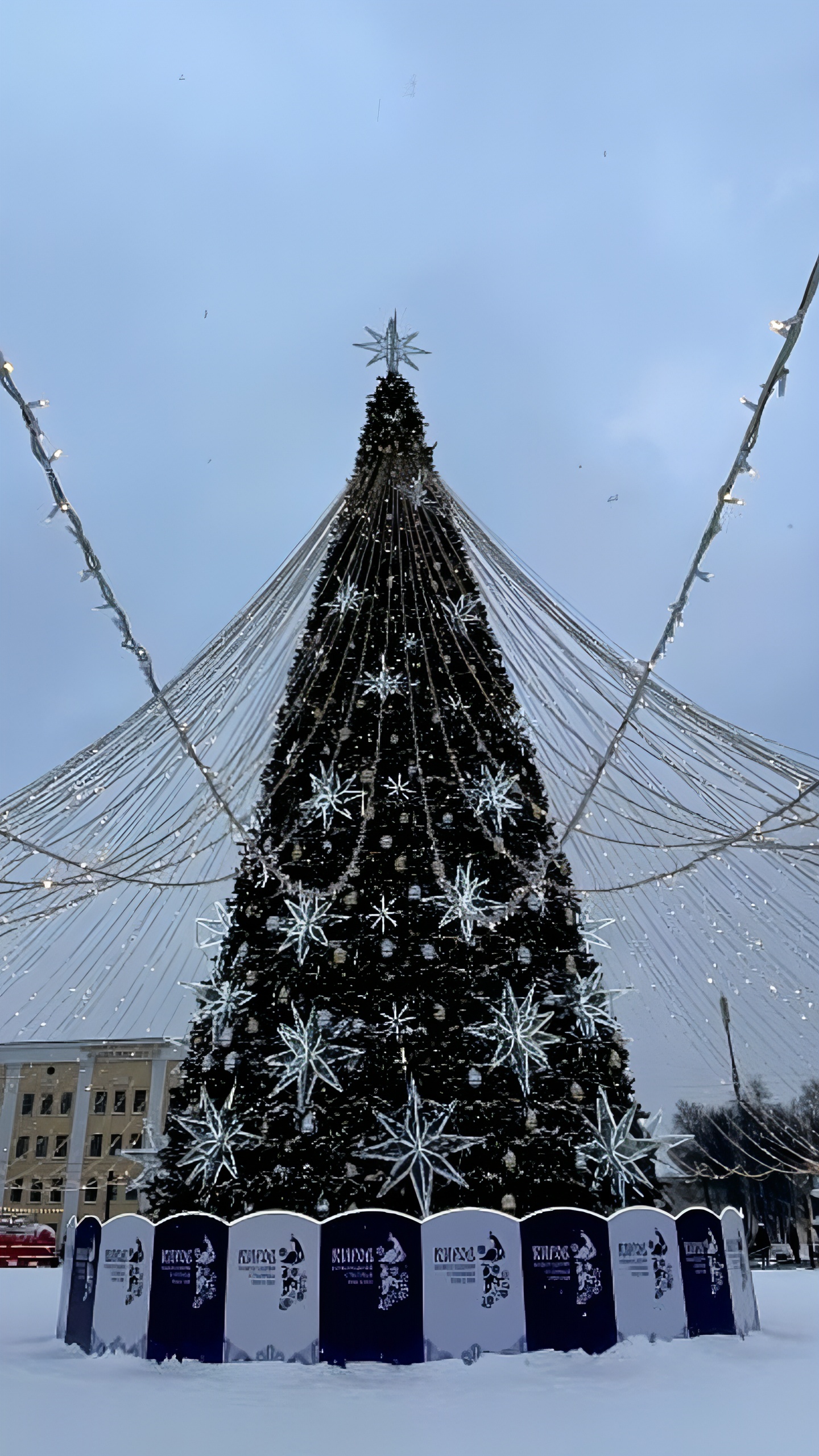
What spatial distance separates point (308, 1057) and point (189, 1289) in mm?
1905

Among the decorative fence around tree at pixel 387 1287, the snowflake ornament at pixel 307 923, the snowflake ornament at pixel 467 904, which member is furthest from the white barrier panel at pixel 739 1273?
the snowflake ornament at pixel 307 923

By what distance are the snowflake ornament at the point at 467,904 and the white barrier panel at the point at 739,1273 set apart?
10.1ft

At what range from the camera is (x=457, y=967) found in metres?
8.38

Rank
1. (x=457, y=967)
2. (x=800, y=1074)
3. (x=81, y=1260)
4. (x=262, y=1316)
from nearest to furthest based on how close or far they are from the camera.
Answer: (x=262, y=1316)
(x=81, y=1260)
(x=457, y=967)
(x=800, y=1074)

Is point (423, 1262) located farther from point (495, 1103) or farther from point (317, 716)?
point (317, 716)

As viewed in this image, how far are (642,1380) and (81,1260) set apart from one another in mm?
4527

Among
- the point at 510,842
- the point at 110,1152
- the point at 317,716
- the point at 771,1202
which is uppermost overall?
the point at 317,716

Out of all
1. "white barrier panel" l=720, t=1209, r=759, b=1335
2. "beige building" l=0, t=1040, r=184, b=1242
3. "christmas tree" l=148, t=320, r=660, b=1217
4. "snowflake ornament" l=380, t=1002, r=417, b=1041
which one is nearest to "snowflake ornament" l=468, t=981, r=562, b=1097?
"christmas tree" l=148, t=320, r=660, b=1217

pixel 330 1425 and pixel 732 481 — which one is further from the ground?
pixel 732 481

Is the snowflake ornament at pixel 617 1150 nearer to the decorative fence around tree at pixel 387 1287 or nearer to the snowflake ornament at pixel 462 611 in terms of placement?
the decorative fence around tree at pixel 387 1287

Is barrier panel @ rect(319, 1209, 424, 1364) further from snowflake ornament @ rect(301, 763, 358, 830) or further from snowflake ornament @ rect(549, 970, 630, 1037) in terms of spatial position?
snowflake ornament @ rect(301, 763, 358, 830)

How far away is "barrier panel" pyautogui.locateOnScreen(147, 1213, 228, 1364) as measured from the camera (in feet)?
21.8

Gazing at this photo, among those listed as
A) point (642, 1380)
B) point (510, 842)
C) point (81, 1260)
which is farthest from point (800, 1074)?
point (81, 1260)

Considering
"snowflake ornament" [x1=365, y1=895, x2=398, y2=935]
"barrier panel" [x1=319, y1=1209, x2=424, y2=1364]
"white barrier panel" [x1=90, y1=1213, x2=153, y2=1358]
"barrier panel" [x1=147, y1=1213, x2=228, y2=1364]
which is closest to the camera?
"barrier panel" [x1=319, y1=1209, x2=424, y2=1364]
